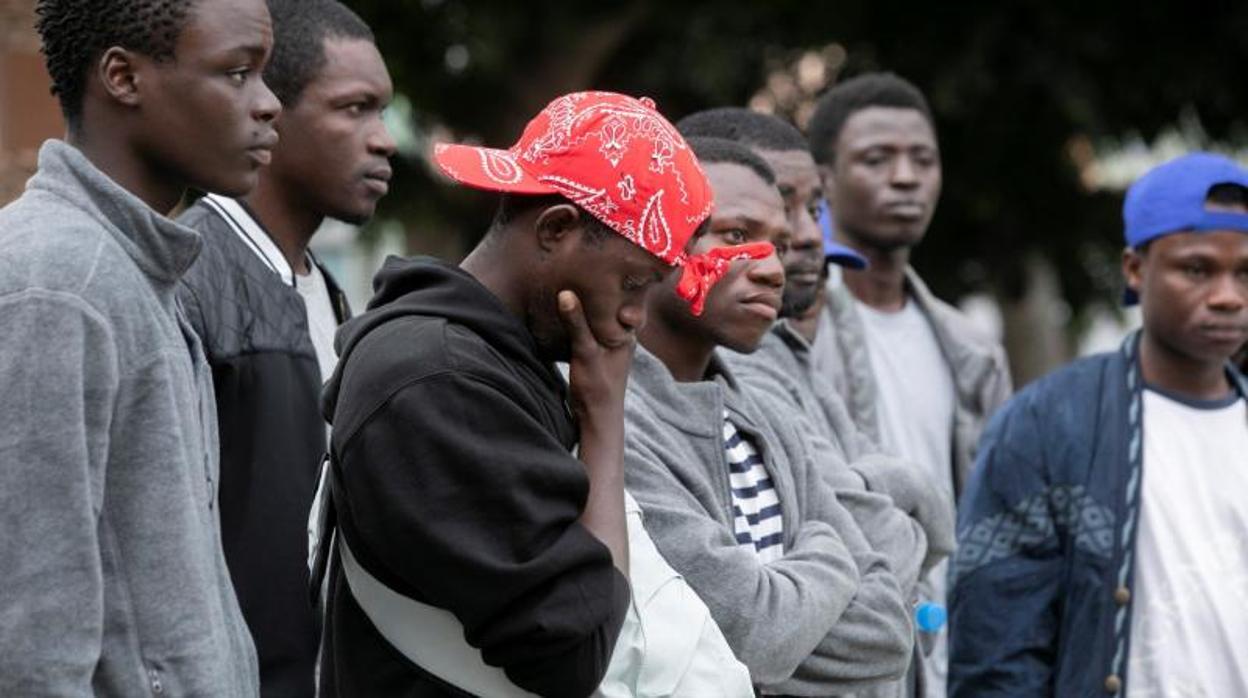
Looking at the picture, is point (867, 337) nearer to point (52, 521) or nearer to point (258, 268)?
point (258, 268)

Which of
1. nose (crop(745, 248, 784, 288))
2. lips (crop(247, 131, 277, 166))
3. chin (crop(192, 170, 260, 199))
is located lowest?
nose (crop(745, 248, 784, 288))

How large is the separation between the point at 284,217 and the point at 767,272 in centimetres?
108

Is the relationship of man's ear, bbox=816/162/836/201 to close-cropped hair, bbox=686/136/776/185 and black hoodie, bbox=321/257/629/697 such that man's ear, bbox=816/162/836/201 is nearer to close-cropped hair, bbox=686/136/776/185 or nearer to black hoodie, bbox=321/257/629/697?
close-cropped hair, bbox=686/136/776/185

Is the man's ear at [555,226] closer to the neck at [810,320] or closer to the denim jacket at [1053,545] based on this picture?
the neck at [810,320]

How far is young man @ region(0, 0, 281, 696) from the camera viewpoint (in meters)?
2.59

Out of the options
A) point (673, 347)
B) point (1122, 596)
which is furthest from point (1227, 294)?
point (673, 347)

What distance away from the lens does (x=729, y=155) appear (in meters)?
4.09

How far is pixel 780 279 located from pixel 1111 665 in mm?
1501

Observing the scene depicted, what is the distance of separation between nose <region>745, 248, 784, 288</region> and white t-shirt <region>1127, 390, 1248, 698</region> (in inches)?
57.5

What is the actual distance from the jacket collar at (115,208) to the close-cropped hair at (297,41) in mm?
1381

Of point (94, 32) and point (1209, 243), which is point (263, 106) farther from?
point (1209, 243)

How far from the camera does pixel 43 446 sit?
260 cm

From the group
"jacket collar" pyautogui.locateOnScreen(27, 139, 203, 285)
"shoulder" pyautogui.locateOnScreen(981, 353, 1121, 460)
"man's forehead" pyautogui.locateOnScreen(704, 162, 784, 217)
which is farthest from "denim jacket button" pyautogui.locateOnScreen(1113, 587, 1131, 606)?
"jacket collar" pyautogui.locateOnScreen(27, 139, 203, 285)

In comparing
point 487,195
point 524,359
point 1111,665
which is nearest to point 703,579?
point 524,359
